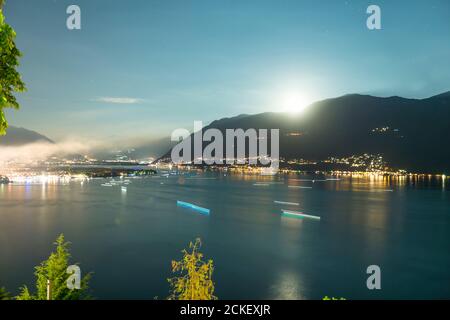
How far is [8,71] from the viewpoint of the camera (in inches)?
152

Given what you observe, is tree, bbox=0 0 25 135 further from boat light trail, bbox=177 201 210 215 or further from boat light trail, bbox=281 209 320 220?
boat light trail, bbox=177 201 210 215

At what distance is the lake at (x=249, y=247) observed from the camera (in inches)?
632

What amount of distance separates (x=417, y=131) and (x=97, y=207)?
130088 mm

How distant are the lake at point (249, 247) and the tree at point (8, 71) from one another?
12.3 meters

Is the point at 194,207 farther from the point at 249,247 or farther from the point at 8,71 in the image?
the point at 8,71

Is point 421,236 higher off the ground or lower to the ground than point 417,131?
lower

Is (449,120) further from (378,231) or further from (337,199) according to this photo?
(378,231)

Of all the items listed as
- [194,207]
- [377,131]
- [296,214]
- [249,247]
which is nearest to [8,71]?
[249,247]

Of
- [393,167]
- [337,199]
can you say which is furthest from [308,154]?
[337,199]

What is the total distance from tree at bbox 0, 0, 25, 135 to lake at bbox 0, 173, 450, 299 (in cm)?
1225

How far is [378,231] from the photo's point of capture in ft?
95.9

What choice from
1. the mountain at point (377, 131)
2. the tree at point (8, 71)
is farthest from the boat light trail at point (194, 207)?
the mountain at point (377, 131)

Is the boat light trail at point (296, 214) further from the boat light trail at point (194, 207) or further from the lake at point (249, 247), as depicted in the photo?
the boat light trail at point (194, 207)

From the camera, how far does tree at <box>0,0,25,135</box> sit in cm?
351
